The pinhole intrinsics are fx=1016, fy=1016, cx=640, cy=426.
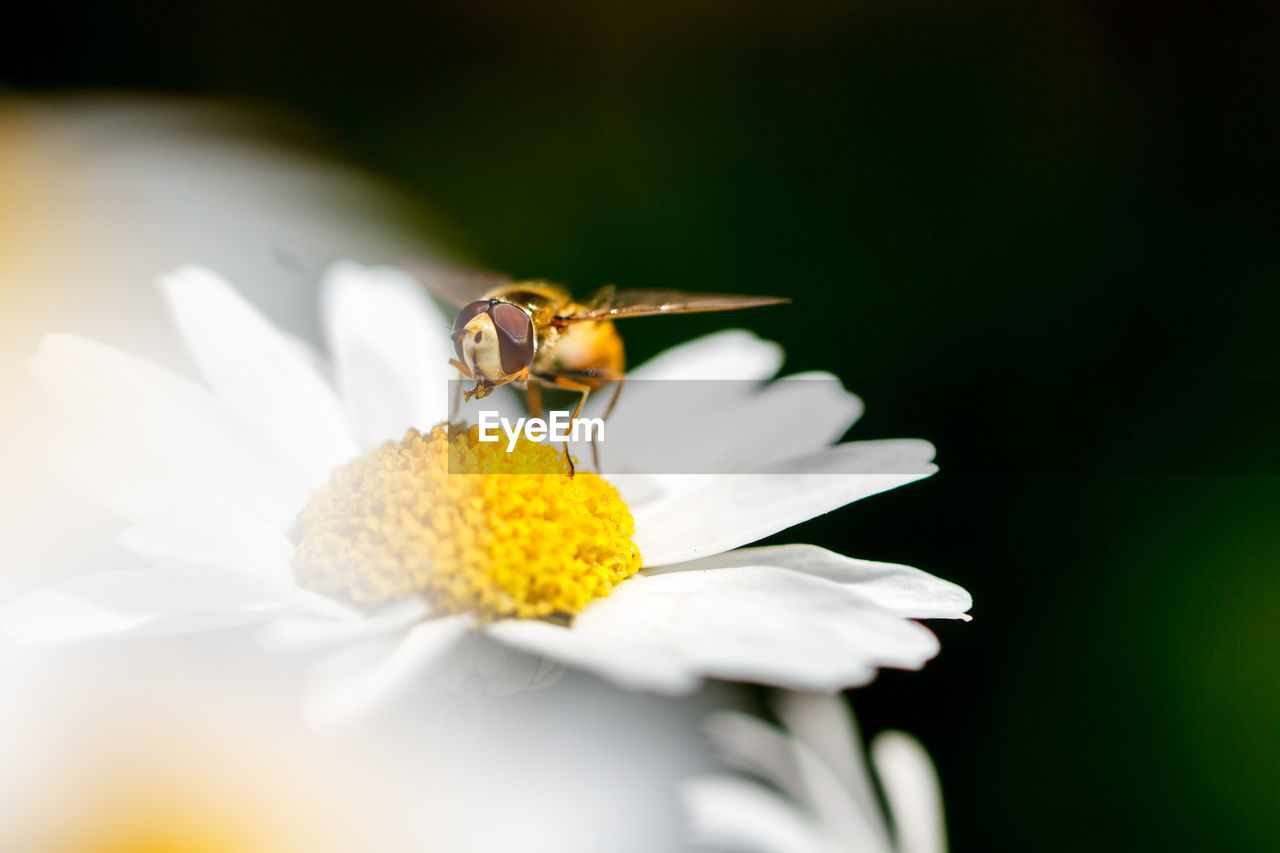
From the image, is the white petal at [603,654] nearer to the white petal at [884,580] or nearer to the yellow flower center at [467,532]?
the yellow flower center at [467,532]

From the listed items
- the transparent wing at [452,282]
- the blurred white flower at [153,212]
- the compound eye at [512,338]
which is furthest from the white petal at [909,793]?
the blurred white flower at [153,212]

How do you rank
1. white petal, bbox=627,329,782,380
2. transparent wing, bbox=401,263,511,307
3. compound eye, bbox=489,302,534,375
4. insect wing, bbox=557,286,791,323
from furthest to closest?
transparent wing, bbox=401,263,511,307, white petal, bbox=627,329,782,380, insect wing, bbox=557,286,791,323, compound eye, bbox=489,302,534,375

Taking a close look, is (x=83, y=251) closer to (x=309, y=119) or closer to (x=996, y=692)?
(x=309, y=119)

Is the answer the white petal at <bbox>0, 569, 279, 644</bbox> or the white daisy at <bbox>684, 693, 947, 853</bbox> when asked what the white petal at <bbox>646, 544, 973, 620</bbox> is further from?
the white petal at <bbox>0, 569, 279, 644</bbox>

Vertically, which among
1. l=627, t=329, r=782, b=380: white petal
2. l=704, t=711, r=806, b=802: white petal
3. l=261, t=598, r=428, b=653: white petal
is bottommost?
l=704, t=711, r=806, b=802: white petal

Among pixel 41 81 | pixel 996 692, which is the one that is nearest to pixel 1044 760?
pixel 996 692

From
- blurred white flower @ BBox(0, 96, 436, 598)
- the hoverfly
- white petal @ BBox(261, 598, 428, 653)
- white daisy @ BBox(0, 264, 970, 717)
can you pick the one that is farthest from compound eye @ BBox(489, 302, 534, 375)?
blurred white flower @ BBox(0, 96, 436, 598)

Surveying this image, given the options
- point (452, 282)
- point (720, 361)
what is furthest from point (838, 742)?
point (452, 282)
